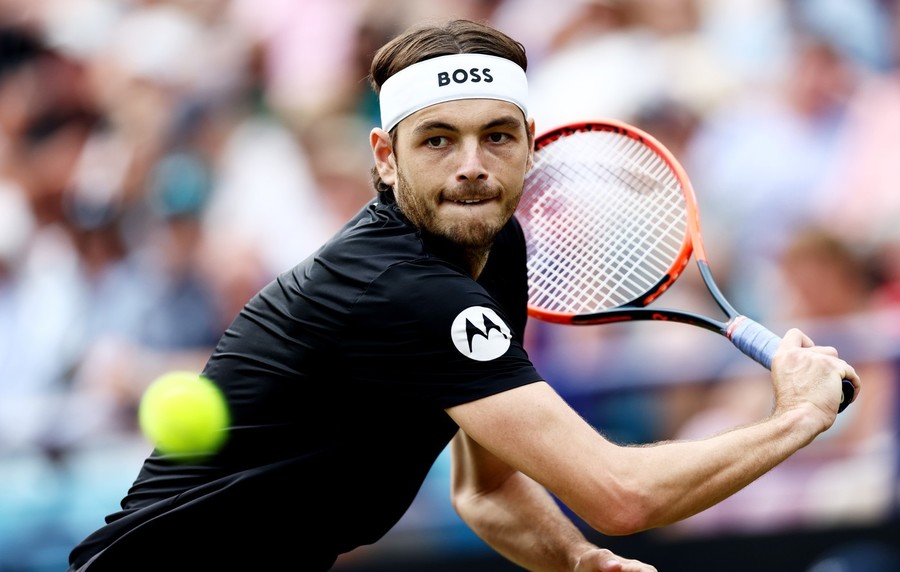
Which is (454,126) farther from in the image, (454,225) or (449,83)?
(454,225)

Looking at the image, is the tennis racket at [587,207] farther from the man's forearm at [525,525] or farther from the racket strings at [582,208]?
the man's forearm at [525,525]

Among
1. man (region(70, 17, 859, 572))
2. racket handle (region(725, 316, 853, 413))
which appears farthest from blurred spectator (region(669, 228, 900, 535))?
man (region(70, 17, 859, 572))

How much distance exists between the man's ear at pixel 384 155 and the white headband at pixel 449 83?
0.07 meters

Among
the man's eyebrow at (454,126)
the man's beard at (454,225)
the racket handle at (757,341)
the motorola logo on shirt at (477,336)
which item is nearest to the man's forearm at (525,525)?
the racket handle at (757,341)

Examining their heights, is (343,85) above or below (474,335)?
above

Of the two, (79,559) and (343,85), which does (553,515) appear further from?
(343,85)

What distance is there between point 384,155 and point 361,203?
4691 mm

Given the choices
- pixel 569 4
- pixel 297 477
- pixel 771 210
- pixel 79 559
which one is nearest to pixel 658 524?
pixel 297 477

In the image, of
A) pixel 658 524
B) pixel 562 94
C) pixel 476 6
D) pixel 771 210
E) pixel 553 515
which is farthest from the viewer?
pixel 476 6

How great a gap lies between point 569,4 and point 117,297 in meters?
3.57

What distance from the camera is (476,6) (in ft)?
29.0

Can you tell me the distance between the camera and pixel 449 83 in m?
3.66

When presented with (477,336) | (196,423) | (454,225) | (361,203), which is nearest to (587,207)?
(454,225)

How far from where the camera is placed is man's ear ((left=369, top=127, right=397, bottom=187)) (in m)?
3.85
